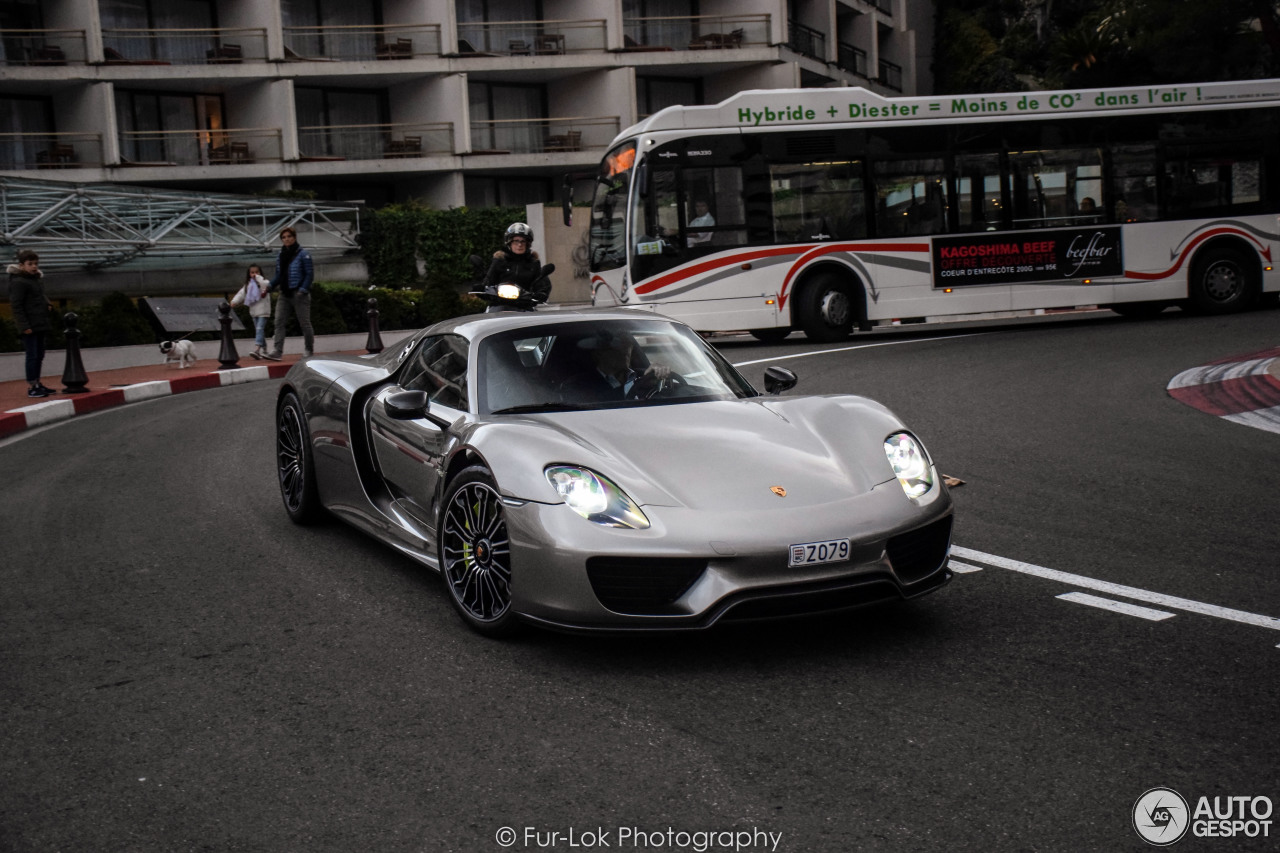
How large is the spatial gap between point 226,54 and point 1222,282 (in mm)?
32870

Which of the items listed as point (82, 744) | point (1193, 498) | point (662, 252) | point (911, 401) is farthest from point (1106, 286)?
point (82, 744)

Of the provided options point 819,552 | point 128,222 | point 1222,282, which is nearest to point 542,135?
point 128,222

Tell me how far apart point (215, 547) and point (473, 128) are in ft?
131

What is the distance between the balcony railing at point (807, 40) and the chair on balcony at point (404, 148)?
13.6 m

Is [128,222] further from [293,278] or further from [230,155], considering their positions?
[230,155]

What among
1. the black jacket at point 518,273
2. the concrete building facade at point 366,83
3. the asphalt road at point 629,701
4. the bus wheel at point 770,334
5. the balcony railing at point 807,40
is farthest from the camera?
the balcony railing at point 807,40

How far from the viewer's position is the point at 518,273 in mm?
11656

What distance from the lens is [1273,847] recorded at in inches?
113

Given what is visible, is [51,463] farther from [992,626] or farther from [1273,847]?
[1273,847]

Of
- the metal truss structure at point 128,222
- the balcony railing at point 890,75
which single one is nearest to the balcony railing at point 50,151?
the metal truss structure at point 128,222

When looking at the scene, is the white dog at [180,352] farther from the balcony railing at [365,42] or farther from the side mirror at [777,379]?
the balcony railing at [365,42]

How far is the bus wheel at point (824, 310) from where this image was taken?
1802 cm

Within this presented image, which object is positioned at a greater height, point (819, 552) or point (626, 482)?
point (626, 482)

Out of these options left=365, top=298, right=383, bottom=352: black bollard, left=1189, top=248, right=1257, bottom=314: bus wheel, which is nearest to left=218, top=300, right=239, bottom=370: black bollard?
left=365, top=298, right=383, bottom=352: black bollard
